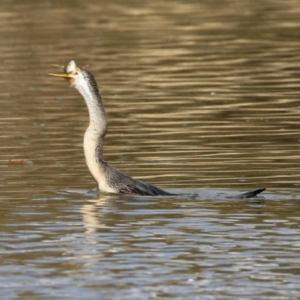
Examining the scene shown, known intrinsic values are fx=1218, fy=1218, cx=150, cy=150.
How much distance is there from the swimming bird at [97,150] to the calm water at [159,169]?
0.49 ft

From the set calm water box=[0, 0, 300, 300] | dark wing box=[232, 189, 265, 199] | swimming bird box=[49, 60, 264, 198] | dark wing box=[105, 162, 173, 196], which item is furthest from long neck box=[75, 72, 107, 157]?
dark wing box=[232, 189, 265, 199]

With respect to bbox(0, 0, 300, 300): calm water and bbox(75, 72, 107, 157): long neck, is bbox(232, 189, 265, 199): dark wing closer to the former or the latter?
bbox(0, 0, 300, 300): calm water

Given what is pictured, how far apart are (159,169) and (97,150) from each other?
52.2 inches

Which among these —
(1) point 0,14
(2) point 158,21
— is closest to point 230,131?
(2) point 158,21

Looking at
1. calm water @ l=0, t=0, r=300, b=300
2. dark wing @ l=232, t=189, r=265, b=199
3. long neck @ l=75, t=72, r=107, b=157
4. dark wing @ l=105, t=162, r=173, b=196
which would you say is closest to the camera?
calm water @ l=0, t=0, r=300, b=300

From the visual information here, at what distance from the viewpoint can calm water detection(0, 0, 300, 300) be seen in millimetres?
8523

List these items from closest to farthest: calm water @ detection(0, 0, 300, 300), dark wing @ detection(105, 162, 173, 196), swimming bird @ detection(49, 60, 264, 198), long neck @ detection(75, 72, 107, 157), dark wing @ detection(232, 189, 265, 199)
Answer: calm water @ detection(0, 0, 300, 300) → dark wing @ detection(232, 189, 265, 199) → dark wing @ detection(105, 162, 173, 196) → swimming bird @ detection(49, 60, 264, 198) → long neck @ detection(75, 72, 107, 157)

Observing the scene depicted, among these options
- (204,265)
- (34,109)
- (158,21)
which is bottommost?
(204,265)

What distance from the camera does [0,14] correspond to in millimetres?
37656

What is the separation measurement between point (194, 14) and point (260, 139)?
883 inches

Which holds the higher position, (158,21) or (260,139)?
(158,21)

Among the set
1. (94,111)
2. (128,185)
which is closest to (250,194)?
(128,185)

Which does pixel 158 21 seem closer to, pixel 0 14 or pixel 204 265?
pixel 0 14

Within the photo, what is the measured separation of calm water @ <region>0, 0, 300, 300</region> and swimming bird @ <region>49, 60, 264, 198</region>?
0.15m
